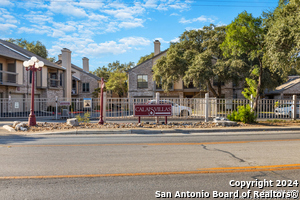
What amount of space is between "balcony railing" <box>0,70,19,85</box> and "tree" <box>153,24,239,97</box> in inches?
644

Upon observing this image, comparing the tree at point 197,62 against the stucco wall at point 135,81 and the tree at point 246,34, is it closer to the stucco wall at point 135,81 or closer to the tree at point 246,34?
the stucco wall at point 135,81

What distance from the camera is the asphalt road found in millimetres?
4035

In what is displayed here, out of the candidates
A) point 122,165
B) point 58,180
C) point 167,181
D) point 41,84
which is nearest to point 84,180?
point 58,180

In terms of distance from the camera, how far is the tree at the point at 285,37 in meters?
12.8

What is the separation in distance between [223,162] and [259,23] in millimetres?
13895

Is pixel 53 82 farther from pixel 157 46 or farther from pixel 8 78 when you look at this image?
pixel 157 46

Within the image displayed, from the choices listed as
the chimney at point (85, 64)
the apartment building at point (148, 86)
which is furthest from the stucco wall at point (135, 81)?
the chimney at point (85, 64)

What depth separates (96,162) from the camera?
5770 millimetres

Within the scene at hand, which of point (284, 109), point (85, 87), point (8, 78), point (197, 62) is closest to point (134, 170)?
point (284, 109)

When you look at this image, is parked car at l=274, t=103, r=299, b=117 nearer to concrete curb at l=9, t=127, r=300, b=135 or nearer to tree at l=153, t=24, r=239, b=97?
concrete curb at l=9, t=127, r=300, b=135

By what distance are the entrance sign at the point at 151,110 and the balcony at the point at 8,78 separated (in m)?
16.0

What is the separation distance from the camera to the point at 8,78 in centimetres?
2381

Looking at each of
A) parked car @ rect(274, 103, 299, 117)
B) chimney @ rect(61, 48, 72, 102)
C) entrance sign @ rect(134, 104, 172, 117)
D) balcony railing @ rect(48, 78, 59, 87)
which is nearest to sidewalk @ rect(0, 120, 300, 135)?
entrance sign @ rect(134, 104, 172, 117)

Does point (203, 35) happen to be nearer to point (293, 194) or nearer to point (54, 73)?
point (54, 73)
